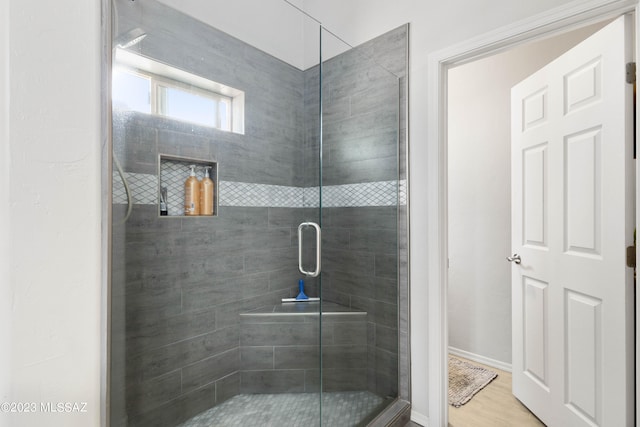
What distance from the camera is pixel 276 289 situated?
1650 mm

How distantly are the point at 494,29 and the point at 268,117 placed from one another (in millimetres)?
1169

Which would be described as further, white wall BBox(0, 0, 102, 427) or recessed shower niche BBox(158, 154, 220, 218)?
recessed shower niche BBox(158, 154, 220, 218)

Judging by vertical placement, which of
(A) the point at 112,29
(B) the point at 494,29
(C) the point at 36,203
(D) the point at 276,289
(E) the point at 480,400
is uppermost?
(B) the point at 494,29

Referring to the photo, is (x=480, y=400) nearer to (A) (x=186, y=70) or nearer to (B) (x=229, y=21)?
(A) (x=186, y=70)

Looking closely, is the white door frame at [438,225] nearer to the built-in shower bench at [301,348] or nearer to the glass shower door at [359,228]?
the glass shower door at [359,228]

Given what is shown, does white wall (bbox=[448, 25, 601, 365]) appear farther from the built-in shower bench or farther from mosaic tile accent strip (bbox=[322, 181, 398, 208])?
the built-in shower bench

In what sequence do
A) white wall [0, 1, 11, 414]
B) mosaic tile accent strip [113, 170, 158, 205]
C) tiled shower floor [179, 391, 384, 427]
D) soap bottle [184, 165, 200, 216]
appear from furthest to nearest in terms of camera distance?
1. tiled shower floor [179, 391, 384, 427]
2. soap bottle [184, 165, 200, 216]
3. mosaic tile accent strip [113, 170, 158, 205]
4. white wall [0, 1, 11, 414]

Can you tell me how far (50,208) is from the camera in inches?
35.8

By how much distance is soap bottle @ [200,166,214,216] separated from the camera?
1292 millimetres

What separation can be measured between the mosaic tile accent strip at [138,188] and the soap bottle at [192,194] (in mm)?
119

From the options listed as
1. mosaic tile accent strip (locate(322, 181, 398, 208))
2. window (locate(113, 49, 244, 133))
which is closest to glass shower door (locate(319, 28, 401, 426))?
mosaic tile accent strip (locate(322, 181, 398, 208))

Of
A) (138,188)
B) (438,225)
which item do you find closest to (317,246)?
(438,225)

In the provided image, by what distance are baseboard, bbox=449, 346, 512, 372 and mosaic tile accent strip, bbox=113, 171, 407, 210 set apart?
166cm

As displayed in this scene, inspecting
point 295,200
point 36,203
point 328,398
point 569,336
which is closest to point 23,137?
point 36,203
